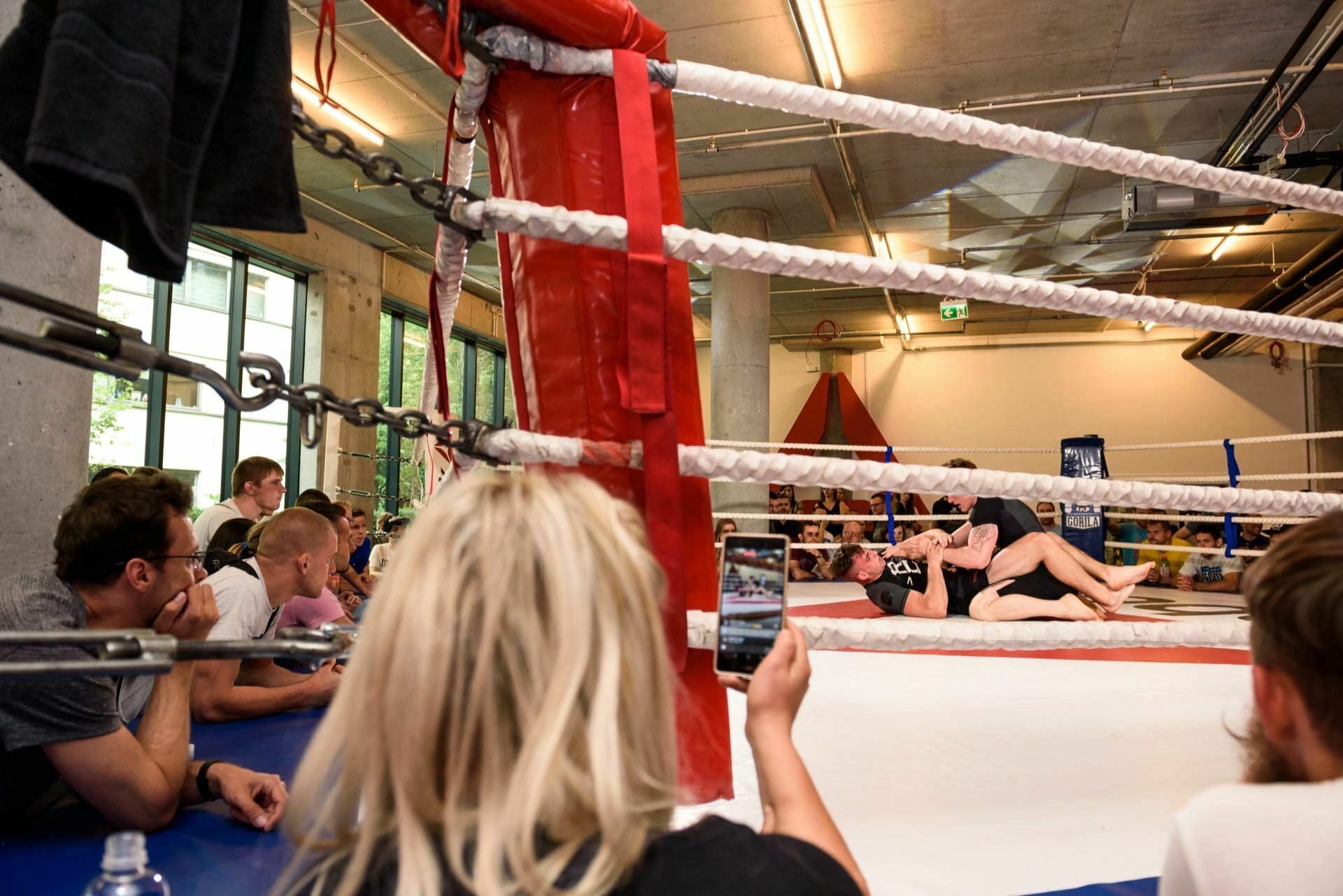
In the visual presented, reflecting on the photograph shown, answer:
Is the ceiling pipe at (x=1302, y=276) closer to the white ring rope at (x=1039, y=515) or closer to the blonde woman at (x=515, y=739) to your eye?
the white ring rope at (x=1039, y=515)

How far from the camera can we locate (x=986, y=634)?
107cm

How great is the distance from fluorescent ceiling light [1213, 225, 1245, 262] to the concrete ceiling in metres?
0.09

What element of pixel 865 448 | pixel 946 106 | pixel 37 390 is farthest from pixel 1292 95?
pixel 37 390

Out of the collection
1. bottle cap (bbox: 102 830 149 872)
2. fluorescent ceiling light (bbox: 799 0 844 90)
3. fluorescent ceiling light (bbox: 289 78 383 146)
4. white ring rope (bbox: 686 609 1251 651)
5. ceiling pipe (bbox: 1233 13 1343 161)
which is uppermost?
fluorescent ceiling light (bbox: 289 78 383 146)

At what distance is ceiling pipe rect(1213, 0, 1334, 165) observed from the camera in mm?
4230

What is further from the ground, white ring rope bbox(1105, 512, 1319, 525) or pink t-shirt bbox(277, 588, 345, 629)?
white ring rope bbox(1105, 512, 1319, 525)

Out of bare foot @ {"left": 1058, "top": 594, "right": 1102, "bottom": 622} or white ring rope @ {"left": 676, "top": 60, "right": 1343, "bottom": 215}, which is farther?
bare foot @ {"left": 1058, "top": 594, "right": 1102, "bottom": 622}

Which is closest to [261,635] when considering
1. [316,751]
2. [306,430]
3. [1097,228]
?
[306,430]

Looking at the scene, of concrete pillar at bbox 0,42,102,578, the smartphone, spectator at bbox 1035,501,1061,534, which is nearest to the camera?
the smartphone

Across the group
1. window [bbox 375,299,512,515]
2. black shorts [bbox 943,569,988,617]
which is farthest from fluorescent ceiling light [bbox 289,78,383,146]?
black shorts [bbox 943,569,988,617]

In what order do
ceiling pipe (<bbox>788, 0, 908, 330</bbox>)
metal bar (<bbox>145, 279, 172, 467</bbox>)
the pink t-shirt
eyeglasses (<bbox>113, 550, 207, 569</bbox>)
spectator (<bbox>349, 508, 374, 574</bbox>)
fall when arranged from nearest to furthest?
1. eyeglasses (<bbox>113, 550, 207, 569</bbox>)
2. the pink t-shirt
3. ceiling pipe (<bbox>788, 0, 908, 330</bbox>)
4. spectator (<bbox>349, 508, 374, 574</bbox>)
5. metal bar (<bbox>145, 279, 172, 467</bbox>)

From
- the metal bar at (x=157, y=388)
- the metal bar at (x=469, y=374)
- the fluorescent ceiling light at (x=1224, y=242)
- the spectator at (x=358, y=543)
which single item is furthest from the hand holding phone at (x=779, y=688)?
the metal bar at (x=469, y=374)

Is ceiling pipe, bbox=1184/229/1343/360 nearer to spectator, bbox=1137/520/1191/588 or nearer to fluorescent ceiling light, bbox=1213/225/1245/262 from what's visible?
fluorescent ceiling light, bbox=1213/225/1245/262

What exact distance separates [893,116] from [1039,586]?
2.99 m
